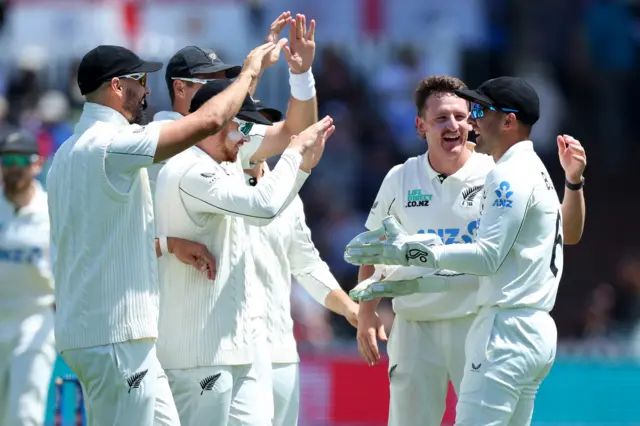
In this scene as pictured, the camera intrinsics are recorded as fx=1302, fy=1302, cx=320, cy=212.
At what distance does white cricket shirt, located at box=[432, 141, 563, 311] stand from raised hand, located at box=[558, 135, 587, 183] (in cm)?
75

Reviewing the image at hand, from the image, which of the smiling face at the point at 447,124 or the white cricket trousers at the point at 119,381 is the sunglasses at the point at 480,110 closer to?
the smiling face at the point at 447,124

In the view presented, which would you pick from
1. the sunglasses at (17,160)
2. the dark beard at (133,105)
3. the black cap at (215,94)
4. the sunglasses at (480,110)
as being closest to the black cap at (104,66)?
the dark beard at (133,105)

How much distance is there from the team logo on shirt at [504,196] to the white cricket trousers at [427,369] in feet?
3.30

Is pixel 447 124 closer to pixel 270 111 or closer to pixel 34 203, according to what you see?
pixel 270 111

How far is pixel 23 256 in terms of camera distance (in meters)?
8.84

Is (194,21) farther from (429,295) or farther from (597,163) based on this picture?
(429,295)

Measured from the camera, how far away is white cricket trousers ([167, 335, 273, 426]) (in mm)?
6223

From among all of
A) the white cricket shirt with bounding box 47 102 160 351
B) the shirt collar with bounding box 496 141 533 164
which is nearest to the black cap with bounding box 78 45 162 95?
the white cricket shirt with bounding box 47 102 160 351

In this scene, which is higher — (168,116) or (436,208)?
(168,116)

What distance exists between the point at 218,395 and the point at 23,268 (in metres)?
3.06

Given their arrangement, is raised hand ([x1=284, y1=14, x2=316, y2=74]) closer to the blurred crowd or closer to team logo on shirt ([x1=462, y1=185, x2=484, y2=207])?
team logo on shirt ([x1=462, y1=185, x2=484, y2=207])

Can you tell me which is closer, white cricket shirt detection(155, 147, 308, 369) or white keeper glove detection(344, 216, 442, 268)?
white keeper glove detection(344, 216, 442, 268)

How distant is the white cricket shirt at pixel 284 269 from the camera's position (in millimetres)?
7332

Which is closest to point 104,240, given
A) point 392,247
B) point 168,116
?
point 392,247
